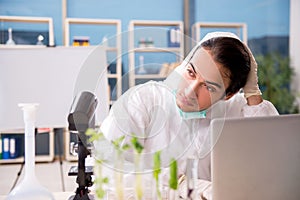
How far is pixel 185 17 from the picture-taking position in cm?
550

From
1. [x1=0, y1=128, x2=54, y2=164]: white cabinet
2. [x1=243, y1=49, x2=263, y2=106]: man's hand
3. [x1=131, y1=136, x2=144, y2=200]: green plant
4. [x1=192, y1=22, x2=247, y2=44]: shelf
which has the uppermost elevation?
[x1=192, y1=22, x2=247, y2=44]: shelf

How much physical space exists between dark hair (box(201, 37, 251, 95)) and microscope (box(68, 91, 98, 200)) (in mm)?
404

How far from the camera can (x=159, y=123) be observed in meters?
1.39

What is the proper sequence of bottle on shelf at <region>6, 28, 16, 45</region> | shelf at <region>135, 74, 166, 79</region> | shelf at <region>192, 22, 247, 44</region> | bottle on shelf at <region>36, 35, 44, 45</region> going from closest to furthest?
shelf at <region>135, 74, 166, 79</region>, bottle on shelf at <region>6, 28, 16, 45</region>, bottle on shelf at <region>36, 35, 44, 45</region>, shelf at <region>192, 22, 247, 44</region>

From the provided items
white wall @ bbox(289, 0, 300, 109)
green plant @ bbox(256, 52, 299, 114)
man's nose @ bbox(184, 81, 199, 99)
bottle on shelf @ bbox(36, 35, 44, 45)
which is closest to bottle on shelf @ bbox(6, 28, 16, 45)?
bottle on shelf @ bbox(36, 35, 44, 45)

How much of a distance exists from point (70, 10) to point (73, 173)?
13.7 ft

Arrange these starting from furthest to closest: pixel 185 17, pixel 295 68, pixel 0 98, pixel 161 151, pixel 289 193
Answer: pixel 185 17, pixel 295 68, pixel 0 98, pixel 289 193, pixel 161 151

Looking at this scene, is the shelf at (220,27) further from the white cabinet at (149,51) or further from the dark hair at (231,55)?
the white cabinet at (149,51)

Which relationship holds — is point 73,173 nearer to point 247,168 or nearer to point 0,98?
point 247,168

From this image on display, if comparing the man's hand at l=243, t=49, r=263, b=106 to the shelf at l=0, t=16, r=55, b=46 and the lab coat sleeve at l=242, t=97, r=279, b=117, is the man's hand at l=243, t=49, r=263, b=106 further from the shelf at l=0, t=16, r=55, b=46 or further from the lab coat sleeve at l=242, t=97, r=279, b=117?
the shelf at l=0, t=16, r=55, b=46

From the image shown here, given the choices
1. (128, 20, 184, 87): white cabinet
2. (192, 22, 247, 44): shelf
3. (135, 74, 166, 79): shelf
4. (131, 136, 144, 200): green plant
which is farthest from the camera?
(192, 22, 247, 44): shelf

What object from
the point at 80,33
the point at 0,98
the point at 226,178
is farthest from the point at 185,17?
the point at 226,178

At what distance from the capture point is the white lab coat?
3.89 feet

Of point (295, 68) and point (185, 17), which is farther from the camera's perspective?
point (185, 17)
